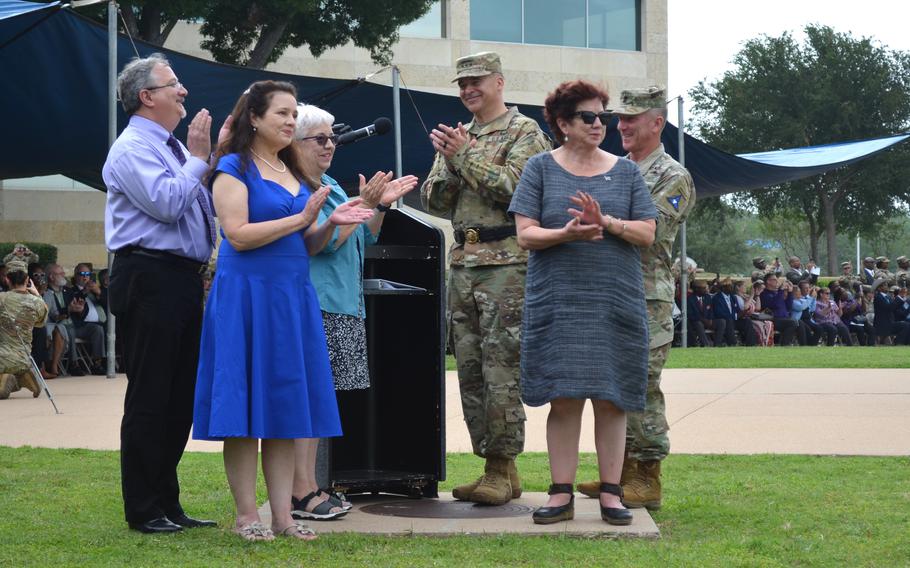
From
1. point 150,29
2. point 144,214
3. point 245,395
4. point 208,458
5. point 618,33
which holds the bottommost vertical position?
point 208,458

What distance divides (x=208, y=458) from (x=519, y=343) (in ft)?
10.4

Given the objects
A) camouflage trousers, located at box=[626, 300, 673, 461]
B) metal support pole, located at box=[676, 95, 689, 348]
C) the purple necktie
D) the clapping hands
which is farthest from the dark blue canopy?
the clapping hands

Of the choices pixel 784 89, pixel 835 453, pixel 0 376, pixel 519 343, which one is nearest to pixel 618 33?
Result: pixel 784 89

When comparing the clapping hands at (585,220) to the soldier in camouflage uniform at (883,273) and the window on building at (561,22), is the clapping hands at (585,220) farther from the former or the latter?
the window on building at (561,22)

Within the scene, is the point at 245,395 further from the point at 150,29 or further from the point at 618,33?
the point at 618,33

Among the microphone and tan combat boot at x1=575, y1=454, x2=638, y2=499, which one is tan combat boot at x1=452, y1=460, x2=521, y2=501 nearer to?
Result: tan combat boot at x1=575, y1=454, x2=638, y2=499

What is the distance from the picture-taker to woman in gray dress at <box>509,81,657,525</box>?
537 cm

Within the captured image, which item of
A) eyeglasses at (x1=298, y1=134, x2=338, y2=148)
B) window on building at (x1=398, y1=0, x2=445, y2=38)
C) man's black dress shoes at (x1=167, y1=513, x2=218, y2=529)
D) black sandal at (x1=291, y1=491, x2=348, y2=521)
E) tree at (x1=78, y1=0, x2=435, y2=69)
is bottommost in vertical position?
man's black dress shoes at (x1=167, y1=513, x2=218, y2=529)

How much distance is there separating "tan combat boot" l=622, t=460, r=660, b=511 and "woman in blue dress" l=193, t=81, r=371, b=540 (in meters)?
1.63

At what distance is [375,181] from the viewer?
209 inches

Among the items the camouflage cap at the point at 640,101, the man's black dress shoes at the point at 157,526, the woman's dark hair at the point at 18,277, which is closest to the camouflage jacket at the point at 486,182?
the camouflage cap at the point at 640,101

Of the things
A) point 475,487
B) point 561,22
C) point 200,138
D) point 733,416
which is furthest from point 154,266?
point 561,22

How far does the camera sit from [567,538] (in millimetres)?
5234

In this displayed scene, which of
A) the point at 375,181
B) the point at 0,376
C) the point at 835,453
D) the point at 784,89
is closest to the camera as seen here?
the point at 375,181
